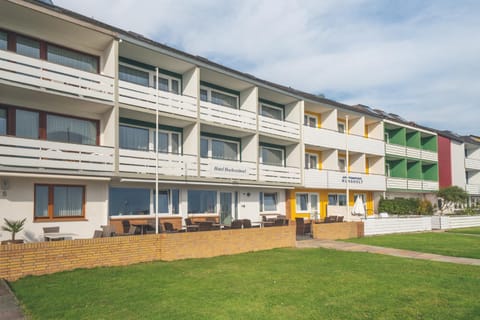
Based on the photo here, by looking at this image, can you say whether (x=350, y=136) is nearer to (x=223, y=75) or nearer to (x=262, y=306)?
(x=223, y=75)

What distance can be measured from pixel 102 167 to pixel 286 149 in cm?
1365

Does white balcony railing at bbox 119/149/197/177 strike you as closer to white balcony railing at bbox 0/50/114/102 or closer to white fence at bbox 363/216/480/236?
white balcony railing at bbox 0/50/114/102

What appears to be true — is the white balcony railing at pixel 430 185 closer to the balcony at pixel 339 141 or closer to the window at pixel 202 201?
the balcony at pixel 339 141

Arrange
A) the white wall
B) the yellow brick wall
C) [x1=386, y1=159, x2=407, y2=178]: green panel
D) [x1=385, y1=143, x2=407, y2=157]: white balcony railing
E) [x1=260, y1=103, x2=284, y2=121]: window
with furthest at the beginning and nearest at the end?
[x1=386, y1=159, x2=407, y2=178]: green panel
[x1=385, y1=143, x2=407, y2=157]: white balcony railing
[x1=260, y1=103, x2=284, y2=121]: window
the white wall
the yellow brick wall

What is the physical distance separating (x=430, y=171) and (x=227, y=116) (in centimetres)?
2752

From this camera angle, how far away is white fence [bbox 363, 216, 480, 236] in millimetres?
23656

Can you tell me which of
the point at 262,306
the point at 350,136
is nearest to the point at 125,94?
the point at 262,306

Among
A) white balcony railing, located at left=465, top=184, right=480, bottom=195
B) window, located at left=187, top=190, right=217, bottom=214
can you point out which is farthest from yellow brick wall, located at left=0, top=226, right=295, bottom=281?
white balcony railing, located at left=465, top=184, right=480, bottom=195

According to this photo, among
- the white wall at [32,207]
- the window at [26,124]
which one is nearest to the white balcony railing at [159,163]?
the white wall at [32,207]

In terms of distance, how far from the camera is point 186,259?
44.4 ft

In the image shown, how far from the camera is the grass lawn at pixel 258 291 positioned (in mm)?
7172

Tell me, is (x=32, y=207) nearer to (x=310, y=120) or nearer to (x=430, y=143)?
(x=310, y=120)

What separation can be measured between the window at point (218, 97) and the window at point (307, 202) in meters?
8.03

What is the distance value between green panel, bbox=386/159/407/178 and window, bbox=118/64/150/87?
25344 mm
